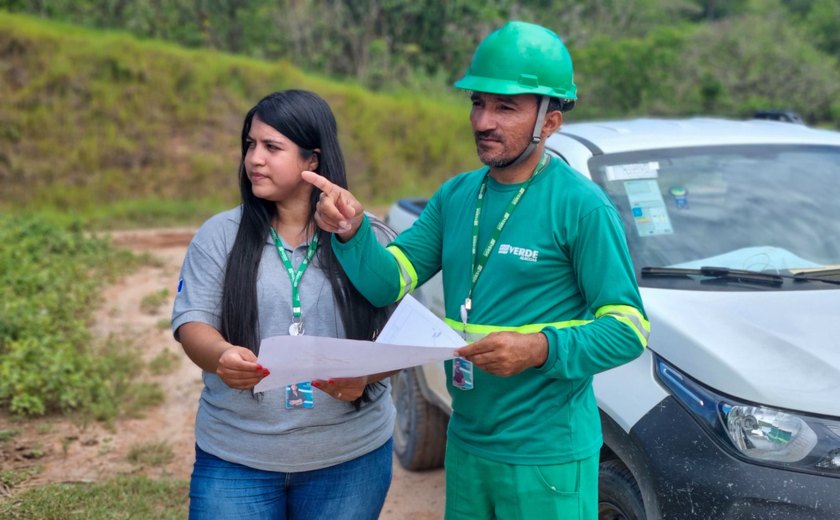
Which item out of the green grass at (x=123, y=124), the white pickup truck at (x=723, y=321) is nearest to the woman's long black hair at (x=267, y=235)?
the white pickup truck at (x=723, y=321)

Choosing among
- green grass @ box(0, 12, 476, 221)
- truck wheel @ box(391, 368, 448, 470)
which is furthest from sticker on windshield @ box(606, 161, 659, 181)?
green grass @ box(0, 12, 476, 221)

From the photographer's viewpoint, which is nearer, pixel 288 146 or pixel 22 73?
pixel 288 146

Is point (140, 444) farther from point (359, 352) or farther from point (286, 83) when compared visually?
point (286, 83)

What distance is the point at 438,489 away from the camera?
4.84 metres

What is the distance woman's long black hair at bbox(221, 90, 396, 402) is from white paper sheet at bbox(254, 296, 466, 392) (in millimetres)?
262

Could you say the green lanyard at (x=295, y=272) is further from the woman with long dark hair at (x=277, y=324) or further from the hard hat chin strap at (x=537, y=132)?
the hard hat chin strap at (x=537, y=132)

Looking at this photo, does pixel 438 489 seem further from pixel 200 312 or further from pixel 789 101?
pixel 789 101

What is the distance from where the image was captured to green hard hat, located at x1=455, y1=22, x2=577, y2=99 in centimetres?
233

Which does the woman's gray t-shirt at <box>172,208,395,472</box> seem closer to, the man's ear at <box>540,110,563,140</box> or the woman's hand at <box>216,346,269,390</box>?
the woman's hand at <box>216,346,269,390</box>

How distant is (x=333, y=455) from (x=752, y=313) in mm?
1485

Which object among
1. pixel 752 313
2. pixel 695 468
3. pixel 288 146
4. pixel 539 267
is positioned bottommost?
pixel 695 468

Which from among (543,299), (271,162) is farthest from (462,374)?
(271,162)

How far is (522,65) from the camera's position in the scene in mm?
2332

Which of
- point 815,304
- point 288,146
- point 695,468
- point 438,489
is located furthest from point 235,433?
point 438,489
